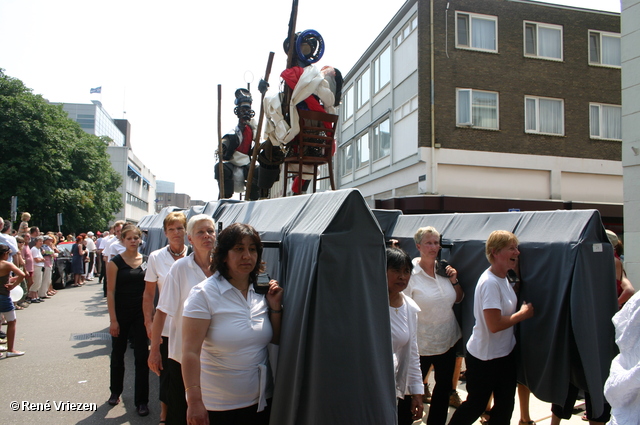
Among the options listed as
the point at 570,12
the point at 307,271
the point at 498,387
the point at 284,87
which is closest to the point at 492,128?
the point at 570,12

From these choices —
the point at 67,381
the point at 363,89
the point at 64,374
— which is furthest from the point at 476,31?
the point at 67,381

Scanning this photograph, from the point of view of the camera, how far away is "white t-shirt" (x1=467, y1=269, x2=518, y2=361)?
364 cm

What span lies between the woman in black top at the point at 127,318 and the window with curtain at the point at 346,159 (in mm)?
23772

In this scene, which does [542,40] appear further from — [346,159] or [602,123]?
[346,159]

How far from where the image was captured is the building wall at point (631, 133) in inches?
345

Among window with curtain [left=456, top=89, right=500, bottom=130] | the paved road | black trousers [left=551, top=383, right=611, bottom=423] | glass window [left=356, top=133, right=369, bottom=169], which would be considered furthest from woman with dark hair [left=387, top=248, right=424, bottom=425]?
glass window [left=356, top=133, right=369, bottom=169]

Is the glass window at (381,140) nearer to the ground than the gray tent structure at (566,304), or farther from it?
farther from it

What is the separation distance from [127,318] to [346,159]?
82.9 feet

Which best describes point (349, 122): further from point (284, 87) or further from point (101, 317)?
point (284, 87)

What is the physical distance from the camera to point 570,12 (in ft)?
67.8

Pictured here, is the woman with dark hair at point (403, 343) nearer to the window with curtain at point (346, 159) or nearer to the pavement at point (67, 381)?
the pavement at point (67, 381)

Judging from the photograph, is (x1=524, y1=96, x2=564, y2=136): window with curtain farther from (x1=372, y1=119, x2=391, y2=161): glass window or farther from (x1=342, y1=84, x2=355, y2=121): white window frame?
(x1=342, y1=84, x2=355, y2=121): white window frame

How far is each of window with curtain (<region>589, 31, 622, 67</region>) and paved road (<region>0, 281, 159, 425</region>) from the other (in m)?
21.8

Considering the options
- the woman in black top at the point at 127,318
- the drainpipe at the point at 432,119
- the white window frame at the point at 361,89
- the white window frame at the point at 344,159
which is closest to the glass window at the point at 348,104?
the white window frame at the point at 361,89
